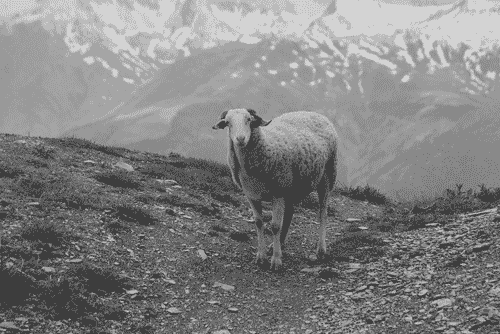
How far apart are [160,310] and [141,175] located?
31.6 feet

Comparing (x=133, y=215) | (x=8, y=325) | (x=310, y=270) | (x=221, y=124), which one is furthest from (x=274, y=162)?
(x=8, y=325)

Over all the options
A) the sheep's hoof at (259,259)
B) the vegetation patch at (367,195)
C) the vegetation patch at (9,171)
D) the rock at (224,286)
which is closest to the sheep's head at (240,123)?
the sheep's hoof at (259,259)

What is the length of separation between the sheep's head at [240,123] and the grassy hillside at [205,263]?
10.3ft

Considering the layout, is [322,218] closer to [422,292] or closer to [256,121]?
[256,121]

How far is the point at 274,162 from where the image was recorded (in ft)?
41.9

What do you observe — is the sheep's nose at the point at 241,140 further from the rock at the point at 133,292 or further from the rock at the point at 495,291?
the rock at the point at 495,291

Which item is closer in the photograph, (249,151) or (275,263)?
(249,151)

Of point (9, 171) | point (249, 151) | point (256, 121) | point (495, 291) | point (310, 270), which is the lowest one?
point (310, 270)

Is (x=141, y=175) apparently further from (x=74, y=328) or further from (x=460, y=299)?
(x=460, y=299)

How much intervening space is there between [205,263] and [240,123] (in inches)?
135

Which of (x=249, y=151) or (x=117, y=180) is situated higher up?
(x=249, y=151)

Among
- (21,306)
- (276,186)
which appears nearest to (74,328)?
(21,306)

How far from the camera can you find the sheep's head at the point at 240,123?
38.2 feet

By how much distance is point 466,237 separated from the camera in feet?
41.9
